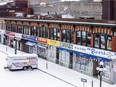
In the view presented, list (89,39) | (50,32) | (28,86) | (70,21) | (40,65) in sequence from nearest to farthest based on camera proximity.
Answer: (28,86), (89,39), (70,21), (40,65), (50,32)

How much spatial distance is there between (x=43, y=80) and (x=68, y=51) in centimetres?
935

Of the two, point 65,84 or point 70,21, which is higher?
point 70,21

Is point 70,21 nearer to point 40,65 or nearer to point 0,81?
point 40,65

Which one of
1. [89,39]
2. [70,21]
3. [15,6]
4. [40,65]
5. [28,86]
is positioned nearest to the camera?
[28,86]

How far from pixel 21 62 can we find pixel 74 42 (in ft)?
29.3

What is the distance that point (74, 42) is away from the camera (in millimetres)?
43406

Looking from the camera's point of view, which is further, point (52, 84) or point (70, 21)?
point (70, 21)

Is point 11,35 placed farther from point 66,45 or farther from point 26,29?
point 66,45

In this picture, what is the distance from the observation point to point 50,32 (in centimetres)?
5119

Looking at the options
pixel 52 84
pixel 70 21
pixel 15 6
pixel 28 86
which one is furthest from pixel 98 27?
pixel 15 6

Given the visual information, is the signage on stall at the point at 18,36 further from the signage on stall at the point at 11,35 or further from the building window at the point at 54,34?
the building window at the point at 54,34

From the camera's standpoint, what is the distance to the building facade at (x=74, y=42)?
35.6 m

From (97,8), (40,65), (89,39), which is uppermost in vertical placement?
(97,8)

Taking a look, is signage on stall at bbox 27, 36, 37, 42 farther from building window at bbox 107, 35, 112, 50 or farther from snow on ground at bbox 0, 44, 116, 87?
building window at bbox 107, 35, 112, 50
